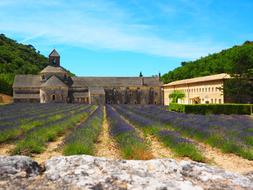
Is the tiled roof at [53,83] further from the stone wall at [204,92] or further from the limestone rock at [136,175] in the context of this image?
the limestone rock at [136,175]

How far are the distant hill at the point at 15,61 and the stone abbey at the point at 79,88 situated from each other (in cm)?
514

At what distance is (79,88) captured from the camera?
3078 inches

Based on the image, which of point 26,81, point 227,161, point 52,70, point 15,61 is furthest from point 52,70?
Result: point 227,161

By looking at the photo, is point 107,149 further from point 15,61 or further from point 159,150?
point 15,61

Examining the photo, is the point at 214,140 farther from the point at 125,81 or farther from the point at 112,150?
the point at 125,81

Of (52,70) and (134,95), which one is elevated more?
(52,70)

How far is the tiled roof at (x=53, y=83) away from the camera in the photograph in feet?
234

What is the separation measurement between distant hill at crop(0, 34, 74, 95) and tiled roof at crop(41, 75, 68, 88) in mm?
10470

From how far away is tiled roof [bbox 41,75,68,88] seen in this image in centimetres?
7119

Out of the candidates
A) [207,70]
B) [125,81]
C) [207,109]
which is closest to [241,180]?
[207,109]

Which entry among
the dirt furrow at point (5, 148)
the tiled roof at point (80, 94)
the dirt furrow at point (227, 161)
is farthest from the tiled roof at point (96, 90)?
the dirt furrow at point (227, 161)

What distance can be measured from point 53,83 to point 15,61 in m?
49.1

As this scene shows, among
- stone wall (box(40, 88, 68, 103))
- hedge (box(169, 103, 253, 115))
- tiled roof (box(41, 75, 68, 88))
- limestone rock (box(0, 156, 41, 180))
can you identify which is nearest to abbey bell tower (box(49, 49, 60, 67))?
tiled roof (box(41, 75, 68, 88))

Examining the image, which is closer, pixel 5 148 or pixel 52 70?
pixel 5 148
